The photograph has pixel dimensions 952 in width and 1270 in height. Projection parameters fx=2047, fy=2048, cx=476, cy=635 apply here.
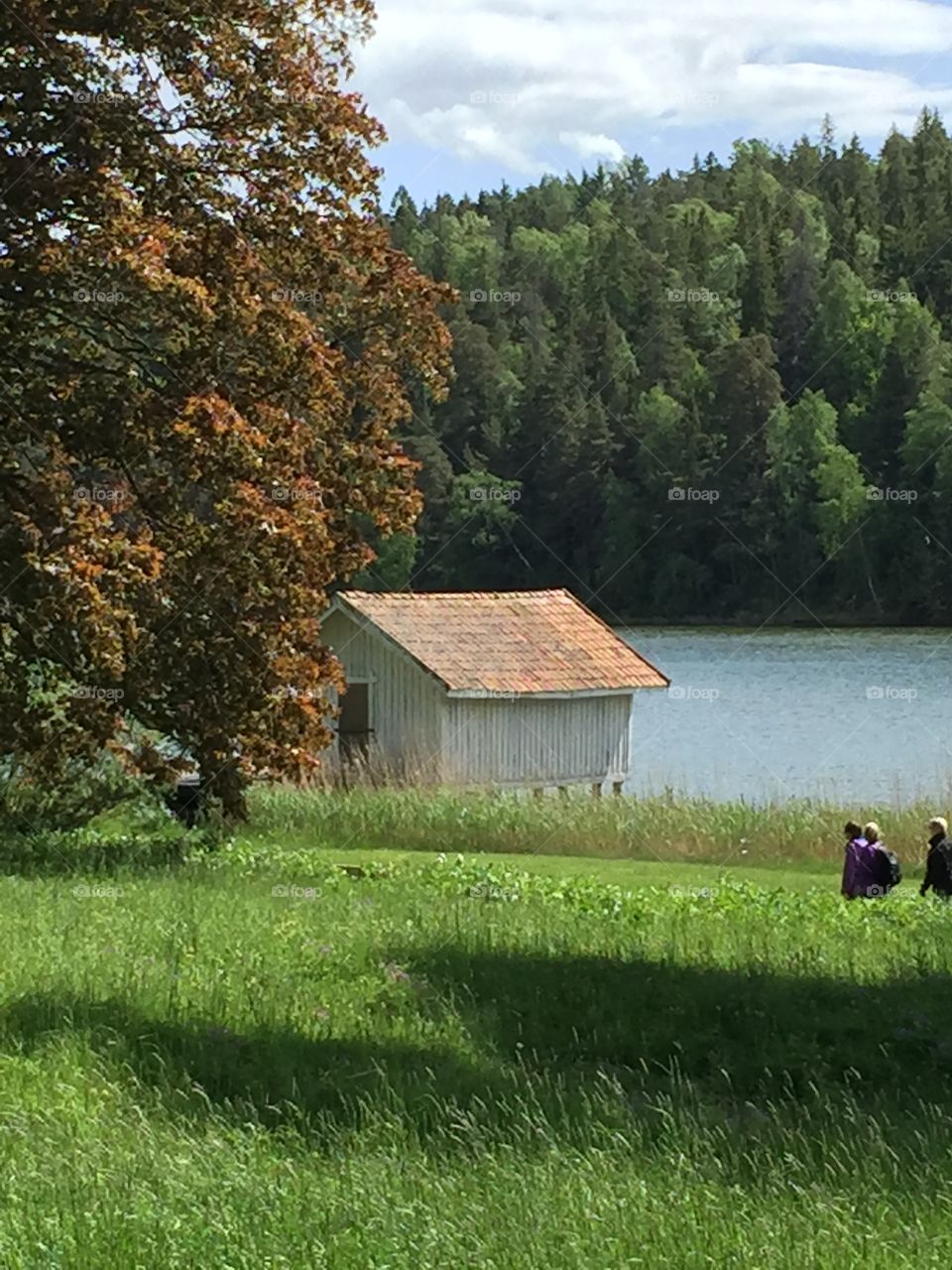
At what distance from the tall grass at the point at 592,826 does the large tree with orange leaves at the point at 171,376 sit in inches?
322

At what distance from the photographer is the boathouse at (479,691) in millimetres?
42000

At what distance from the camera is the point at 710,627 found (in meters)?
114

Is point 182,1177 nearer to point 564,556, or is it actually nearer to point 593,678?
point 593,678

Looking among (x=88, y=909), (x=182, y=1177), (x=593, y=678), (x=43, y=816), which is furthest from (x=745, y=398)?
(x=182, y=1177)

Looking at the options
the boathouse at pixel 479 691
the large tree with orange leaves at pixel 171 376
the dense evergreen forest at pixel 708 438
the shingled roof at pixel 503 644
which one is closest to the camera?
the large tree with orange leaves at pixel 171 376

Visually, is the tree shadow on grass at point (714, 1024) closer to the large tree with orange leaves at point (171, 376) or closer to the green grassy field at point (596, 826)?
the large tree with orange leaves at point (171, 376)

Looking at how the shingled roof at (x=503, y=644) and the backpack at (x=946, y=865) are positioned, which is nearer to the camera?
the backpack at (x=946, y=865)

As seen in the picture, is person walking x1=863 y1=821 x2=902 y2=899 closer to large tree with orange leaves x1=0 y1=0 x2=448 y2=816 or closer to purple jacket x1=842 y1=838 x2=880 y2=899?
purple jacket x1=842 y1=838 x2=880 y2=899

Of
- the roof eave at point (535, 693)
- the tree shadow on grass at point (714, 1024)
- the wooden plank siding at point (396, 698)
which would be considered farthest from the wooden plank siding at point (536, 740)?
the tree shadow on grass at point (714, 1024)

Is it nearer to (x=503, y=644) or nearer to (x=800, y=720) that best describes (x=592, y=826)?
(x=503, y=644)

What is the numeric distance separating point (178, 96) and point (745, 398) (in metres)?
103

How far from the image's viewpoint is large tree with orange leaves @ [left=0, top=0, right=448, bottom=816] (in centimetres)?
2041

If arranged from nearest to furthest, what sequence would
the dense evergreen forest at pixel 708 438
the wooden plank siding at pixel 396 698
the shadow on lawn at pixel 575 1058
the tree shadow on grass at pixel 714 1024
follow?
the shadow on lawn at pixel 575 1058
the tree shadow on grass at pixel 714 1024
the wooden plank siding at pixel 396 698
the dense evergreen forest at pixel 708 438

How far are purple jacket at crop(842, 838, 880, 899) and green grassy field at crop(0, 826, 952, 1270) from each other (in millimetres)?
1564
